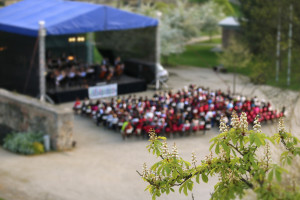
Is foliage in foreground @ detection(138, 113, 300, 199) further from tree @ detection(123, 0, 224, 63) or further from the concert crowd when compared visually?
tree @ detection(123, 0, 224, 63)

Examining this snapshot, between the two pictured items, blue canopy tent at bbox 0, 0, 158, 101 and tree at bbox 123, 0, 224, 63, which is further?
tree at bbox 123, 0, 224, 63

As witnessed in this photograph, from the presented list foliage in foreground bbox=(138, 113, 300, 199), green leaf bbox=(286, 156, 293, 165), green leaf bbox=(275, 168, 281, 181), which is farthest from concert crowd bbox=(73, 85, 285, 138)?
green leaf bbox=(275, 168, 281, 181)

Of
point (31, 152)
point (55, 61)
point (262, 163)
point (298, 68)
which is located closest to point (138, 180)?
point (31, 152)

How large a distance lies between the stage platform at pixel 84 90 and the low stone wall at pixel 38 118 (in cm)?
499

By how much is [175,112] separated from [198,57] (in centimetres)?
2097

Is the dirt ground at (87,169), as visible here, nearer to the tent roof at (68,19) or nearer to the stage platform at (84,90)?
the stage platform at (84,90)

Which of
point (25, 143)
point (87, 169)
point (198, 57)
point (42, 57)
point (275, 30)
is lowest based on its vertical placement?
point (87, 169)

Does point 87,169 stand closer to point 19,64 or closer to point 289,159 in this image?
point 289,159

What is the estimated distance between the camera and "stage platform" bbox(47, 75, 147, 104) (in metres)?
25.6

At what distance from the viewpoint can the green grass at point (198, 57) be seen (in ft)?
128

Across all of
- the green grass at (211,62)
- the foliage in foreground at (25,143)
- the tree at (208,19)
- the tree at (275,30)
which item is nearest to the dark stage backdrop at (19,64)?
the foliage in foreground at (25,143)

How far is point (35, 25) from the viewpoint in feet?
80.4

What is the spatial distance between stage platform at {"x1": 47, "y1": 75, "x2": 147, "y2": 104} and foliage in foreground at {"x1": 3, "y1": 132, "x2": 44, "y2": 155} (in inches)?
258

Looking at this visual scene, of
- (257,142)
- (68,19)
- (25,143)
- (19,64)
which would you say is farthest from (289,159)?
(19,64)
